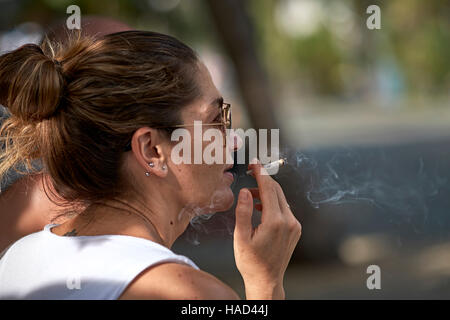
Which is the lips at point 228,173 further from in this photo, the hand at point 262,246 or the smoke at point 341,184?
the hand at point 262,246

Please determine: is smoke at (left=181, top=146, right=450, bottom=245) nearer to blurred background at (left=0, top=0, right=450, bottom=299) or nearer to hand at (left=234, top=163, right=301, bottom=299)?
blurred background at (left=0, top=0, right=450, bottom=299)

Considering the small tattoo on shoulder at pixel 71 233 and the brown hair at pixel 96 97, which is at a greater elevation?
the brown hair at pixel 96 97

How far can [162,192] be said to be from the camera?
1.83 m

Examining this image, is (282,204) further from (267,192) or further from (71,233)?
(71,233)

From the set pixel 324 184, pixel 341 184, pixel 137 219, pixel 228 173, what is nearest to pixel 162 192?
pixel 137 219

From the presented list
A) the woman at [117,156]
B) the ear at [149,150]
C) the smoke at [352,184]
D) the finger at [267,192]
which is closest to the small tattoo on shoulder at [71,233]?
the woman at [117,156]

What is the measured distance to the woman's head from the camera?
67.7 inches

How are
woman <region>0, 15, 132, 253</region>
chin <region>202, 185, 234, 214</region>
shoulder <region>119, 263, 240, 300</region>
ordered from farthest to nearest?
woman <region>0, 15, 132, 253</region> → chin <region>202, 185, 234, 214</region> → shoulder <region>119, 263, 240, 300</region>

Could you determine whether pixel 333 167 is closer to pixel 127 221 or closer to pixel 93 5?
pixel 127 221

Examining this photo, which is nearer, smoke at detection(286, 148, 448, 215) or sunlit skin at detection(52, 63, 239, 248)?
sunlit skin at detection(52, 63, 239, 248)

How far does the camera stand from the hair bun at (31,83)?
172cm

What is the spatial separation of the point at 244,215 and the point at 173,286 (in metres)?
0.34

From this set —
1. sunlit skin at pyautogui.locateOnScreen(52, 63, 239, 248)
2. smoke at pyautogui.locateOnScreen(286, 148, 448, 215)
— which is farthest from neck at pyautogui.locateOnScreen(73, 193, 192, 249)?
smoke at pyautogui.locateOnScreen(286, 148, 448, 215)
